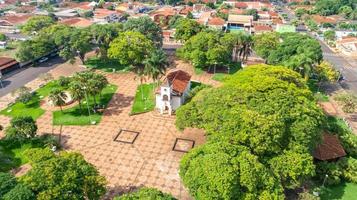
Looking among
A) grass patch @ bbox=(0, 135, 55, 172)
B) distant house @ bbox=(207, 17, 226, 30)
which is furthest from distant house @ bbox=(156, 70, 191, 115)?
distant house @ bbox=(207, 17, 226, 30)

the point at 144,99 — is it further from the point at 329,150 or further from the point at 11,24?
the point at 11,24

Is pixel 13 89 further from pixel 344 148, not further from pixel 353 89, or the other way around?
pixel 353 89

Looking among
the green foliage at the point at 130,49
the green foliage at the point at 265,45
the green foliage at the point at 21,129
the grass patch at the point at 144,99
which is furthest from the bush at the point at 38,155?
the green foliage at the point at 265,45

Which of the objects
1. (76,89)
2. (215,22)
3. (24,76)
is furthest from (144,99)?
(215,22)

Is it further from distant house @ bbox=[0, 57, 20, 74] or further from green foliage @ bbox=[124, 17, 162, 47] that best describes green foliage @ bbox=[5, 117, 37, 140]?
green foliage @ bbox=[124, 17, 162, 47]

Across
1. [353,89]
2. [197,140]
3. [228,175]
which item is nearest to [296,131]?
[228,175]

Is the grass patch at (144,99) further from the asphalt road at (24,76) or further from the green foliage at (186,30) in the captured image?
the asphalt road at (24,76)
